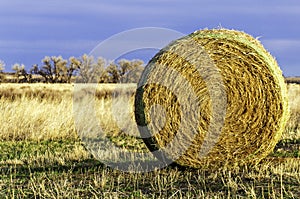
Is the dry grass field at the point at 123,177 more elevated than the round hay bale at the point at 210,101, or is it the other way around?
the round hay bale at the point at 210,101

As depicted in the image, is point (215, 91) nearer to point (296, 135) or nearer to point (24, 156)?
point (24, 156)

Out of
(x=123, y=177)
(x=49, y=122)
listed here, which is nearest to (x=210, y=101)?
(x=123, y=177)

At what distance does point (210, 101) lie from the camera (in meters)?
7.41

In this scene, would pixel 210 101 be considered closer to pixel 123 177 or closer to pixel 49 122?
pixel 123 177

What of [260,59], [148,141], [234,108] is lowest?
[148,141]

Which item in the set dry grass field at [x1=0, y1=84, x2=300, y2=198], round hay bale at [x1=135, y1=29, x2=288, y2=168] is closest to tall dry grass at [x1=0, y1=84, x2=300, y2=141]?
dry grass field at [x1=0, y1=84, x2=300, y2=198]

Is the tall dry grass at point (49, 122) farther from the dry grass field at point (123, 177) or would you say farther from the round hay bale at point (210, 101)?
the round hay bale at point (210, 101)

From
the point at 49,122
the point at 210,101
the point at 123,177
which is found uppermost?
the point at 210,101

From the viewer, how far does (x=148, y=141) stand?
7531 mm

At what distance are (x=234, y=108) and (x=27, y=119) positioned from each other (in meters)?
6.48

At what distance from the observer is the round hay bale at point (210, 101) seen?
7324mm

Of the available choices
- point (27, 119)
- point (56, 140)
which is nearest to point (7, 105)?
point (27, 119)

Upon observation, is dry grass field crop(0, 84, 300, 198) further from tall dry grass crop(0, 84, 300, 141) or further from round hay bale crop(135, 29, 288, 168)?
tall dry grass crop(0, 84, 300, 141)

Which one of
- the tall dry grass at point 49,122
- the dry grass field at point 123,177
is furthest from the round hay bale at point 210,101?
the tall dry grass at point 49,122
